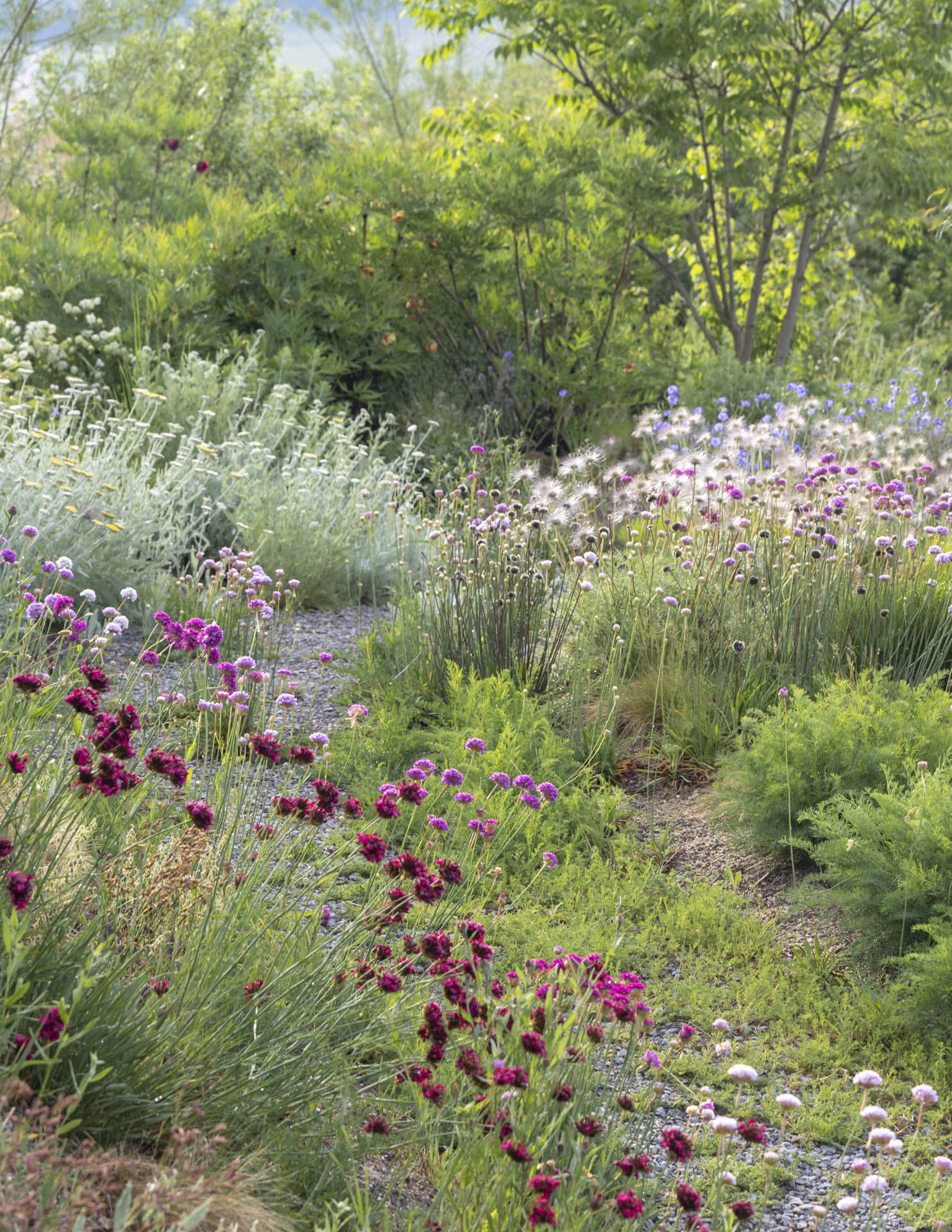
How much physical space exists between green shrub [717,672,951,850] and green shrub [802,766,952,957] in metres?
0.29

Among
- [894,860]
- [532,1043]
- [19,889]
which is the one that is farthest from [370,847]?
[894,860]

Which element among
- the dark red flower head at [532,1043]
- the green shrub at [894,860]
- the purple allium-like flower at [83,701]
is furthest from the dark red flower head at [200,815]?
the green shrub at [894,860]

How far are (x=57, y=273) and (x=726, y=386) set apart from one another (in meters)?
5.46

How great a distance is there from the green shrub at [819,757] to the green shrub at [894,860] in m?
0.29

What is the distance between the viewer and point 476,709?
4211 mm

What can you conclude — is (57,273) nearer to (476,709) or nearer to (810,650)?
(476,709)

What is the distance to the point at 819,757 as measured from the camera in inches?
141

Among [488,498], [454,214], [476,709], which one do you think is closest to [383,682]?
[476,709]

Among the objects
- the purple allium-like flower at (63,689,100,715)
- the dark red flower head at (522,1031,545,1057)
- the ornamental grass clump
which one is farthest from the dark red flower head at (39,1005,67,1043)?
the ornamental grass clump

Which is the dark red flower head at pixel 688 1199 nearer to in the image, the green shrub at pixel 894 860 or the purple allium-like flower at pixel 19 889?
the purple allium-like flower at pixel 19 889

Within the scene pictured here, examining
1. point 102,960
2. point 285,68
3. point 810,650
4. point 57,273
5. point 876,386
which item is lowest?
point 102,960

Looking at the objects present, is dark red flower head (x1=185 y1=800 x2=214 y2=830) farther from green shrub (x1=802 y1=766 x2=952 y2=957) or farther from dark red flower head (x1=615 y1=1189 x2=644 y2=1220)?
green shrub (x1=802 y1=766 x2=952 y2=957)

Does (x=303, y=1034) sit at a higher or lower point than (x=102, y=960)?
lower

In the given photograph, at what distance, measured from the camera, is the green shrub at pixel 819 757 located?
3494 millimetres
